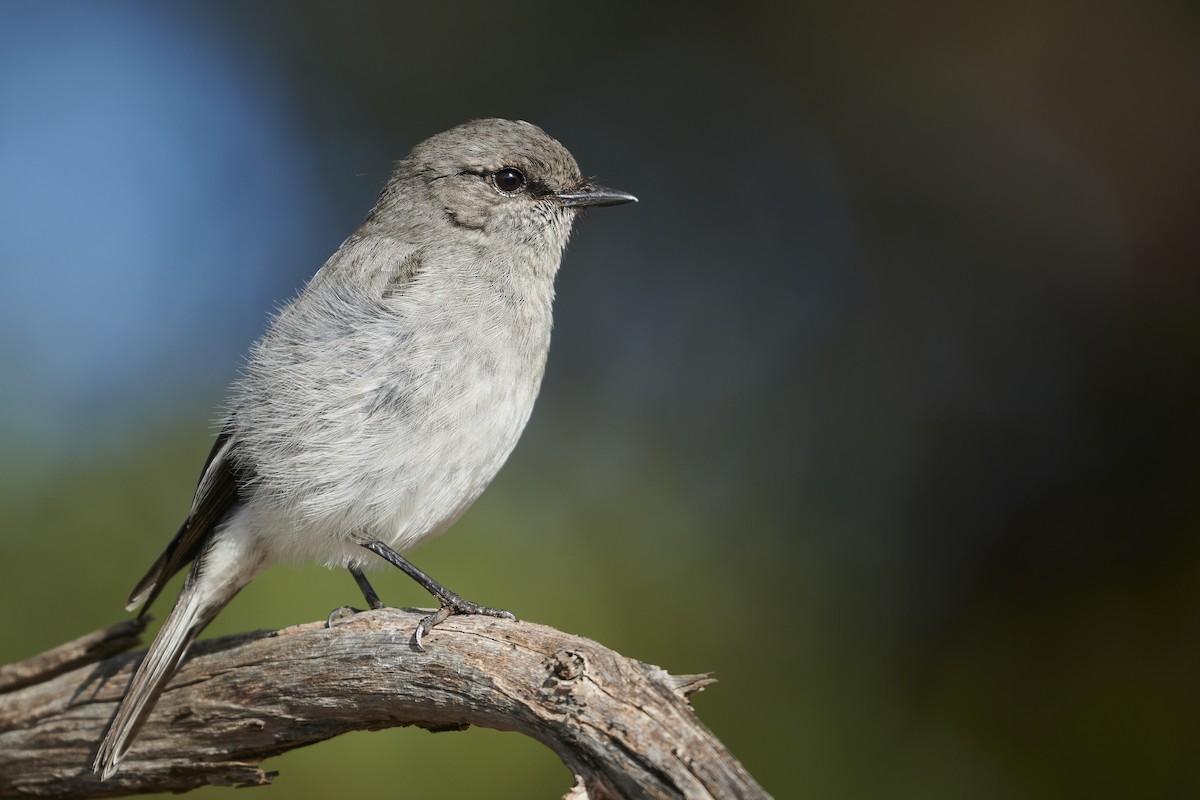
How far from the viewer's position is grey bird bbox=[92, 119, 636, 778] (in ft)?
10.8

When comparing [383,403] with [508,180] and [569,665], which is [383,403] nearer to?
[508,180]

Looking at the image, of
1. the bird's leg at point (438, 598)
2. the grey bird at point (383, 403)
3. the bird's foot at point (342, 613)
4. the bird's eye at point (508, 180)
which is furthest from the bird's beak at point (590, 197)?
the bird's foot at point (342, 613)

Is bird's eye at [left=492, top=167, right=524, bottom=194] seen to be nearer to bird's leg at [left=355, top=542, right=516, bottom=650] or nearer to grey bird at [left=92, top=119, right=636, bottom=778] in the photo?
grey bird at [left=92, top=119, right=636, bottom=778]

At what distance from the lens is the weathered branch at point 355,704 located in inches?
91.9

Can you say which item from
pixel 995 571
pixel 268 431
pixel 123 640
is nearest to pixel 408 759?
pixel 123 640

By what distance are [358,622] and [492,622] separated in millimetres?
489

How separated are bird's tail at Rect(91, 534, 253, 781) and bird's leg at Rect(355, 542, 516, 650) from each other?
0.58 m

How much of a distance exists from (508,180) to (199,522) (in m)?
1.65

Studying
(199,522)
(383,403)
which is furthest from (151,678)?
(383,403)

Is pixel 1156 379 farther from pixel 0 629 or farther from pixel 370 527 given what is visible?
pixel 0 629

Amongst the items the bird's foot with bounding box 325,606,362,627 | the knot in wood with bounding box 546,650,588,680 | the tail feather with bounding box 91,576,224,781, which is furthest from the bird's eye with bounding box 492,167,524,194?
the knot in wood with bounding box 546,650,588,680

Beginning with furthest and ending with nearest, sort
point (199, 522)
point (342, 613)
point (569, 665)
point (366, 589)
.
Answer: point (366, 589) < point (199, 522) < point (342, 613) < point (569, 665)

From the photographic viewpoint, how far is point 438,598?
323 centimetres

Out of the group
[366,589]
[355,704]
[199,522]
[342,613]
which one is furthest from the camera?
[366,589]
